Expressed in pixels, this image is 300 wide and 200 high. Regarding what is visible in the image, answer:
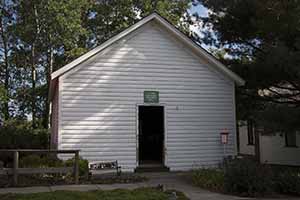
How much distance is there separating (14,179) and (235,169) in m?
6.55

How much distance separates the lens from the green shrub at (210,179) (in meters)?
11.0

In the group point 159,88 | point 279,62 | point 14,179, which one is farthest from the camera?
point 159,88

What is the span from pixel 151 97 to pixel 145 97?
256 millimetres

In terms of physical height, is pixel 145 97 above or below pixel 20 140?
above

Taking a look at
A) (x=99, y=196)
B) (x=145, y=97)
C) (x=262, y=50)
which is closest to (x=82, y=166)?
(x=99, y=196)

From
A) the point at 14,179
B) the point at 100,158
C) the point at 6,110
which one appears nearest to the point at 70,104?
the point at 100,158

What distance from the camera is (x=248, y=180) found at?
33.4 feet

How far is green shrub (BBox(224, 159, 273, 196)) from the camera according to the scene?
33.4 feet

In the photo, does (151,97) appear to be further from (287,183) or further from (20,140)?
(20,140)

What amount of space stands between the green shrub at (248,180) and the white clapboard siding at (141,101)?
179 inches

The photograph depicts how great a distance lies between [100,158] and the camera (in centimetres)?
1384

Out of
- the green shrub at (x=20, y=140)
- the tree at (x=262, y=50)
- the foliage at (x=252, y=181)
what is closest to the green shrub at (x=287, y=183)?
the foliage at (x=252, y=181)

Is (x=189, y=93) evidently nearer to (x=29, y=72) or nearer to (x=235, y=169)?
(x=235, y=169)

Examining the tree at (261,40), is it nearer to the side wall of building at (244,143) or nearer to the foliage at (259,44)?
the foliage at (259,44)
